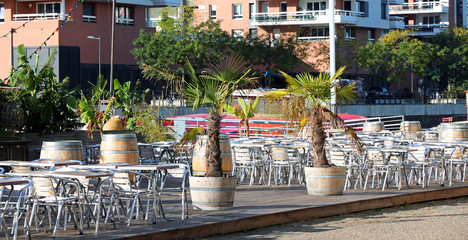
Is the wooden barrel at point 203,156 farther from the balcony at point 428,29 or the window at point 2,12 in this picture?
the balcony at point 428,29

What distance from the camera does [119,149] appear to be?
15484 millimetres

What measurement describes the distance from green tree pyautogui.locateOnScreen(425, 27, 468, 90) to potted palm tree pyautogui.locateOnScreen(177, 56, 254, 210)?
246ft

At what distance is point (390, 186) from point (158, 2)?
61.9 m

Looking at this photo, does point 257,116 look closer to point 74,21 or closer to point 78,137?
point 78,137

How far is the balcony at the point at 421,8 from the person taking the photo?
340 ft

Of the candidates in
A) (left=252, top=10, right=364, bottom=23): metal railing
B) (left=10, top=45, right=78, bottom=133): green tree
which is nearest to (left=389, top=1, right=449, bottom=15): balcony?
(left=252, top=10, right=364, bottom=23): metal railing

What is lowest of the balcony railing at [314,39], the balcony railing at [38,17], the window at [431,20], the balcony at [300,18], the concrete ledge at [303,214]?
the concrete ledge at [303,214]

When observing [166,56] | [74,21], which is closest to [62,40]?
[74,21]

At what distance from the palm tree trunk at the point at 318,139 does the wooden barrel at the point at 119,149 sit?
3445mm

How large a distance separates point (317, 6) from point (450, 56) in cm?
1683

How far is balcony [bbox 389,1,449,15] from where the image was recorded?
104m

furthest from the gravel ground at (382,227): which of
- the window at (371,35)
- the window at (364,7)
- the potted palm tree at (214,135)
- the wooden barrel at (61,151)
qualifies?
the window at (371,35)

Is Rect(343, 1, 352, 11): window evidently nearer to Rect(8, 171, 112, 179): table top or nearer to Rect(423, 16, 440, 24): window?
Rect(423, 16, 440, 24): window

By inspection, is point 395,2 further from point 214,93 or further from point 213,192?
point 213,192
